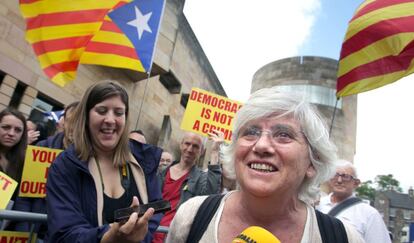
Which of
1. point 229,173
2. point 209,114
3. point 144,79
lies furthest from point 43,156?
point 144,79

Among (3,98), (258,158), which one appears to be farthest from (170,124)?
Result: (258,158)

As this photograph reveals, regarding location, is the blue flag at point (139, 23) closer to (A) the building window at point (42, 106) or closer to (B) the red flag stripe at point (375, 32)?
(B) the red flag stripe at point (375, 32)

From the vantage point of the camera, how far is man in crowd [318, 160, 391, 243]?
3.78 meters

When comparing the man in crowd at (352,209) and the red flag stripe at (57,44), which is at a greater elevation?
the red flag stripe at (57,44)

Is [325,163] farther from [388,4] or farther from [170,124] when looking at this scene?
[170,124]

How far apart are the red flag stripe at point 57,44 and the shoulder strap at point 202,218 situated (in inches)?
146

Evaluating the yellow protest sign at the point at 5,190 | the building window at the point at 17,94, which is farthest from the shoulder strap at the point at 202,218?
the building window at the point at 17,94

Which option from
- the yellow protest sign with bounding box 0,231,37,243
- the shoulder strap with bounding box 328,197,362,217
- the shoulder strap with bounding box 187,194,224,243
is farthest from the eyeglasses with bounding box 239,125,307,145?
the shoulder strap with bounding box 328,197,362,217

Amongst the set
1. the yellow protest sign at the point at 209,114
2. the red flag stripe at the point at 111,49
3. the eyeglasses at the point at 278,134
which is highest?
→ the red flag stripe at the point at 111,49

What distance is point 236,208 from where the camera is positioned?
6.55ft

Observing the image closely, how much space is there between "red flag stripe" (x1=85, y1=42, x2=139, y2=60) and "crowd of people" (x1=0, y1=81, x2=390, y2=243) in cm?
266

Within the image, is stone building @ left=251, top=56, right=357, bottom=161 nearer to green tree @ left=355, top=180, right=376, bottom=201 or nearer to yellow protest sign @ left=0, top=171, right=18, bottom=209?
yellow protest sign @ left=0, top=171, right=18, bottom=209

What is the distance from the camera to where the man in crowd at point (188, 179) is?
3.97 meters

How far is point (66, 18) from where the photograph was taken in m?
4.88
